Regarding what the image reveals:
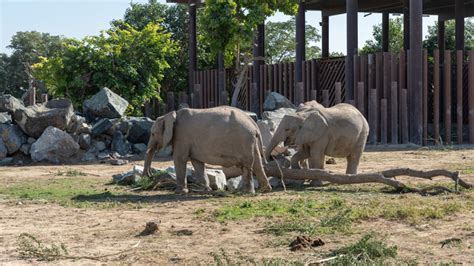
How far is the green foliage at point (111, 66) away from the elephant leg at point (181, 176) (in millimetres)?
14817

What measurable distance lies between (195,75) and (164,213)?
2253 cm

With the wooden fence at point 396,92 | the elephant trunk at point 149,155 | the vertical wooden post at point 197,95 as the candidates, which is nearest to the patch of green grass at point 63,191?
the elephant trunk at point 149,155

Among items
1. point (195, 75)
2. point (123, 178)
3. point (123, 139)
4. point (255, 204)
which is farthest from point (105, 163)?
point (195, 75)

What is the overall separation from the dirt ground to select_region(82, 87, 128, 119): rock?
27.2 feet

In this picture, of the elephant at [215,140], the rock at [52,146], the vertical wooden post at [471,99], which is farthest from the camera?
the vertical wooden post at [471,99]

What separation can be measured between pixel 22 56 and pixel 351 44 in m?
33.5

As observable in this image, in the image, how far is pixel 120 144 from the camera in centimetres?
1966

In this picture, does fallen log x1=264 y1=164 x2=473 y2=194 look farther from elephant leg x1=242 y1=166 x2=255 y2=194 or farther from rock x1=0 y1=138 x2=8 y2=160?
rock x1=0 y1=138 x2=8 y2=160

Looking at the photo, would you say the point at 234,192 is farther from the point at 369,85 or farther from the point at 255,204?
the point at 369,85

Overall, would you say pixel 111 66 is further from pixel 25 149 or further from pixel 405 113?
pixel 405 113

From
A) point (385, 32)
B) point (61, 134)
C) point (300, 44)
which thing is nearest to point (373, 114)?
point (300, 44)

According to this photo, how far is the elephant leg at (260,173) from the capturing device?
11.6m

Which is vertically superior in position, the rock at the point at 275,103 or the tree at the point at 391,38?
the tree at the point at 391,38

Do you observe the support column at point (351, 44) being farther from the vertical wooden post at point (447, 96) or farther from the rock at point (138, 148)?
the rock at point (138, 148)
